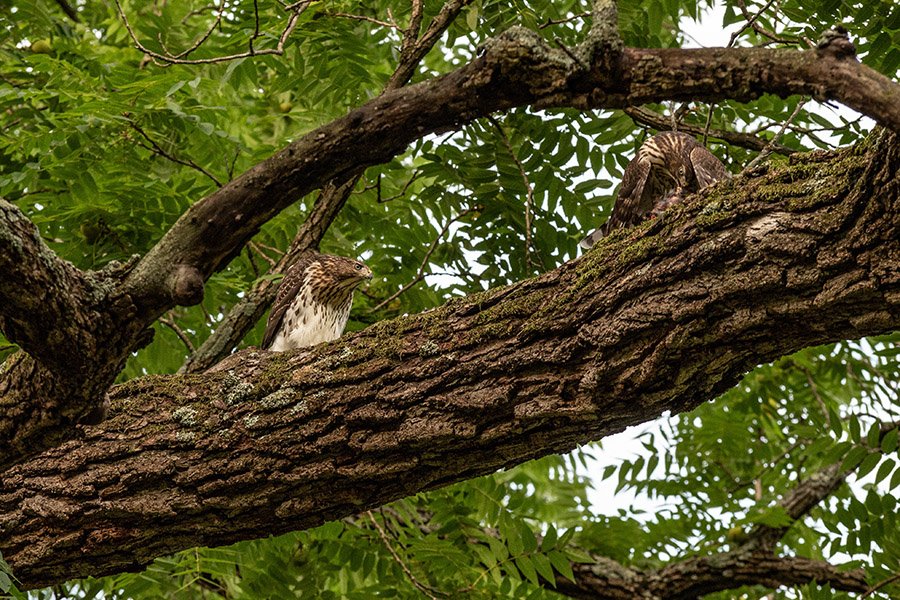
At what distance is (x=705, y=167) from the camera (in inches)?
216

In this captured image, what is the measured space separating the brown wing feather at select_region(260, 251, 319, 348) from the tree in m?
0.21

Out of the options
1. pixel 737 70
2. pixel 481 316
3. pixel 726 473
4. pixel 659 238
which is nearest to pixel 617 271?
pixel 659 238

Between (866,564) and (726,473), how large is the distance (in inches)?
78.8

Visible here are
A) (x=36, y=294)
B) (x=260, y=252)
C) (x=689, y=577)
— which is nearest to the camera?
(x=36, y=294)

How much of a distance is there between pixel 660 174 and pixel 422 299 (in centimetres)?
145

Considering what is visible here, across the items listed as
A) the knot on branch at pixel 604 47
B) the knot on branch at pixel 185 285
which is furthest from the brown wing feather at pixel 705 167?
the knot on branch at pixel 185 285

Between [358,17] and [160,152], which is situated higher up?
[358,17]

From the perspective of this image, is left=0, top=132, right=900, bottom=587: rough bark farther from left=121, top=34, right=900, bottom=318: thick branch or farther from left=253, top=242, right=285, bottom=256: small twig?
left=253, top=242, right=285, bottom=256: small twig

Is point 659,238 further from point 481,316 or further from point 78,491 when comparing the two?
point 78,491

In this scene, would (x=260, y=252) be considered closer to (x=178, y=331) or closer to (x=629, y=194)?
(x=178, y=331)

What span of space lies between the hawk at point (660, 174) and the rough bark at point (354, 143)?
93.5 inches

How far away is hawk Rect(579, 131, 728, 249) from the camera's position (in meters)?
5.49

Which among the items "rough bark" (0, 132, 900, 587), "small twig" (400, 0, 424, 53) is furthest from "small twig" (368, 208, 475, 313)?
"rough bark" (0, 132, 900, 587)

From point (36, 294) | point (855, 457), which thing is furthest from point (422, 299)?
point (36, 294)
